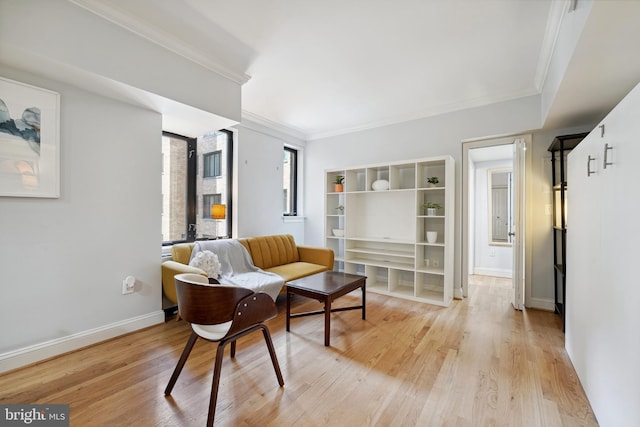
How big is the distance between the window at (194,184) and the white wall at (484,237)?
452 centimetres

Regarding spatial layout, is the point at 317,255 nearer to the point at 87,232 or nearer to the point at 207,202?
the point at 207,202

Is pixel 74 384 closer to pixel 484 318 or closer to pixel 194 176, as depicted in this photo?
pixel 194 176

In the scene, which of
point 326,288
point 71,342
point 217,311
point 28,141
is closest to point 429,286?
point 326,288

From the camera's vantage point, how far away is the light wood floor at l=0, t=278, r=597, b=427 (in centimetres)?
161

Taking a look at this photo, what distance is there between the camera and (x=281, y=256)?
4070 mm

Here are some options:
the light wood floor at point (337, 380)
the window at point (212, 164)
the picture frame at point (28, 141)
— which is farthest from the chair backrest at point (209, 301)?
the window at point (212, 164)

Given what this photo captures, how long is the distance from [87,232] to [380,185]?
343 centimetres

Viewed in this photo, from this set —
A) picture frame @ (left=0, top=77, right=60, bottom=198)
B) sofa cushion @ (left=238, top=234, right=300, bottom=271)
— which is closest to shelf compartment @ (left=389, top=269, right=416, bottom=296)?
sofa cushion @ (left=238, top=234, right=300, bottom=271)

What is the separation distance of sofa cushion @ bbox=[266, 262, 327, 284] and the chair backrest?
5.49ft

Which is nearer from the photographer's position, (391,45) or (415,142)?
(391,45)

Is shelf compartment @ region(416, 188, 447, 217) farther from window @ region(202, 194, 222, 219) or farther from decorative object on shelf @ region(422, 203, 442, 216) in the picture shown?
window @ region(202, 194, 222, 219)

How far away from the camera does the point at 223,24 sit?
2.21m

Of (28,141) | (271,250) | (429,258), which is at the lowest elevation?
(429,258)

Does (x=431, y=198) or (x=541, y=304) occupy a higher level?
(x=431, y=198)
